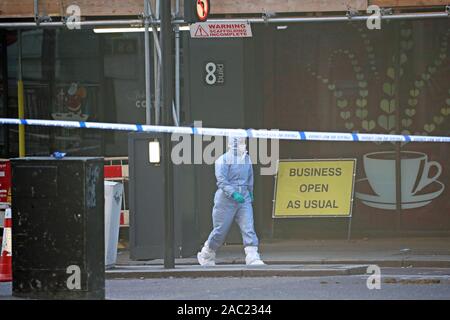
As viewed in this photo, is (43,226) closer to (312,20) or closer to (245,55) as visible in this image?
(312,20)

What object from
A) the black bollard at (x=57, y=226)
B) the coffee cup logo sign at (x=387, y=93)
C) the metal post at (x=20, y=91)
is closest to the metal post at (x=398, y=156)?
the coffee cup logo sign at (x=387, y=93)

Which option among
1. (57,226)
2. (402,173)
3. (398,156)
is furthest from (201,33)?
(57,226)

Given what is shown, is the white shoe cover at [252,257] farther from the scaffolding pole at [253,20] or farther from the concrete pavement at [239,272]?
the scaffolding pole at [253,20]

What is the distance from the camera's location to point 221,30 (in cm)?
1459

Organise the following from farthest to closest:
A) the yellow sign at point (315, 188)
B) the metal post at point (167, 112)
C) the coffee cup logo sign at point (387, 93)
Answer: the coffee cup logo sign at point (387, 93)
the yellow sign at point (315, 188)
the metal post at point (167, 112)

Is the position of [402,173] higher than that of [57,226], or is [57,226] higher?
[402,173]

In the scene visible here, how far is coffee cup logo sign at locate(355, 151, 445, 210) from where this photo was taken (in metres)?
16.4

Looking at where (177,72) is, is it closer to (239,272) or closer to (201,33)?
(201,33)

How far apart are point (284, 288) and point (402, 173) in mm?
5827

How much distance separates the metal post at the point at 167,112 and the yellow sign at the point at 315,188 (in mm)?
3809

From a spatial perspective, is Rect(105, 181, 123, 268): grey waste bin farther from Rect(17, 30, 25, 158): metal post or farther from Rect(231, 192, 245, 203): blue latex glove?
Rect(17, 30, 25, 158): metal post

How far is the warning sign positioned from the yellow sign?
2657 millimetres

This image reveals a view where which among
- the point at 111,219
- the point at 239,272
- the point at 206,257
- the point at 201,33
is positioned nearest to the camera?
the point at 239,272

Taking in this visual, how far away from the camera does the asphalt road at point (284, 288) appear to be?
10.5 m
